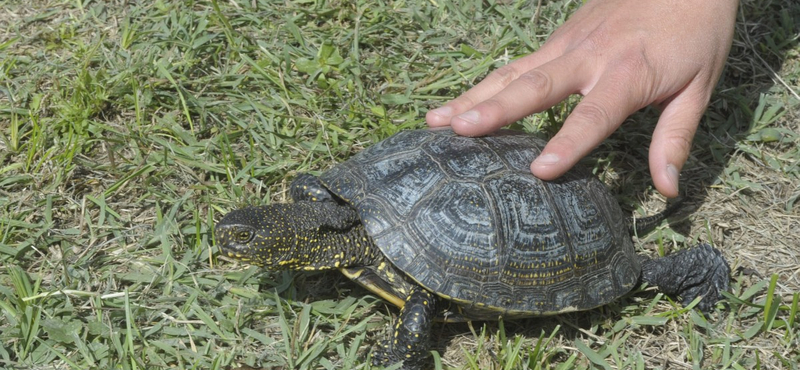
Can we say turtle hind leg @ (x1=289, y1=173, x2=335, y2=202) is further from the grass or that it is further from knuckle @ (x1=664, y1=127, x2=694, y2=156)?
knuckle @ (x1=664, y1=127, x2=694, y2=156)

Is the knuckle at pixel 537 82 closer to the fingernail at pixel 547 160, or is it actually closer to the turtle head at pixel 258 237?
the fingernail at pixel 547 160

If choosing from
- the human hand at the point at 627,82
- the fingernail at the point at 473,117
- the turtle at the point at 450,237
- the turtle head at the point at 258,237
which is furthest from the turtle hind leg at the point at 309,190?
the fingernail at the point at 473,117

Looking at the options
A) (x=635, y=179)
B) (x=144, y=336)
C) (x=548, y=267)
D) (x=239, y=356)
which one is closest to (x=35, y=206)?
(x=144, y=336)

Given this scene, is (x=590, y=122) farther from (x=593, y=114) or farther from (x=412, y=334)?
(x=412, y=334)

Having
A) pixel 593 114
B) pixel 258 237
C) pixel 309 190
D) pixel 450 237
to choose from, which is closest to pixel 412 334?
pixel 450 237

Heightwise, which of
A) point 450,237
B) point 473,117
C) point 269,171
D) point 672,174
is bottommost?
point 269,171

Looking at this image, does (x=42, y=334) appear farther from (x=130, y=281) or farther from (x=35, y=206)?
(x=35, y=206)

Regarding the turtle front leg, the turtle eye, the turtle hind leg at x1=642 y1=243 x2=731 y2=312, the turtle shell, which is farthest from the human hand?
the turtle eye
